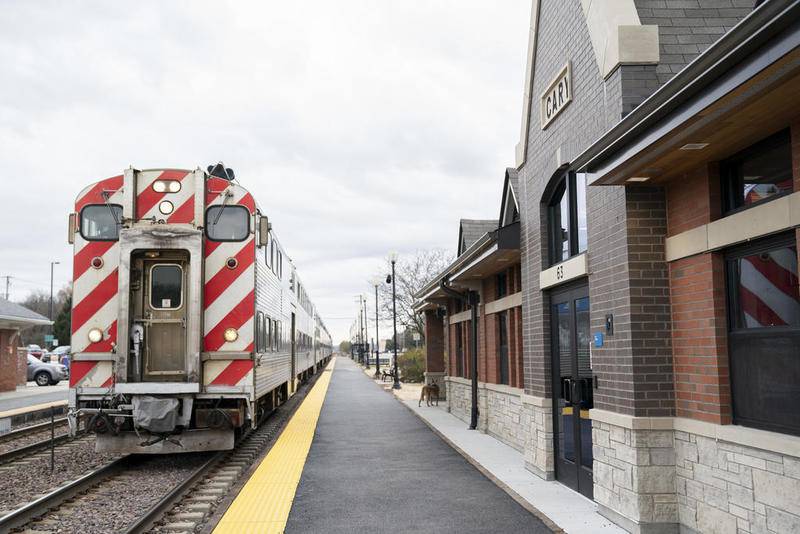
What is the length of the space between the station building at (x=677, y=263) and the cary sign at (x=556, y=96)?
0.05 meters

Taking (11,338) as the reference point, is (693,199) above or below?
above

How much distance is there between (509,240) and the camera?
998 cm

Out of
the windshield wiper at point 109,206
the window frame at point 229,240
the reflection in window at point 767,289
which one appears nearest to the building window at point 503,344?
the window frame at point 229,240

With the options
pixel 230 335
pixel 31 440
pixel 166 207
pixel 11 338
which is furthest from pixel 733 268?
pixel 11 338

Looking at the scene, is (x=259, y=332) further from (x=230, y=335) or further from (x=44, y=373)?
(x=44, y=373)

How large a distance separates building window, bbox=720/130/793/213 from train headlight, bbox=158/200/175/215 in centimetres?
734

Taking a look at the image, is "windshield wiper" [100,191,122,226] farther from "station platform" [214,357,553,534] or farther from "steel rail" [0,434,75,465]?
"station platform" [214,357,553,534]

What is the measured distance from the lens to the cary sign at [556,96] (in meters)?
8.03

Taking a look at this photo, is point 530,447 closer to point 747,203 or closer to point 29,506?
point 747,203

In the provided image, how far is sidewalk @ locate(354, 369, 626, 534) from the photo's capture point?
22.0ft

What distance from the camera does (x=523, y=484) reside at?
8.53 meters

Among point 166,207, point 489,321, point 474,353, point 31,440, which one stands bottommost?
point 31,440

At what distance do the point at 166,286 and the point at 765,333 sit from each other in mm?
7762

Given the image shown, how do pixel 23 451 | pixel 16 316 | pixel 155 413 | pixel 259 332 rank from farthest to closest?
pixel 16 316 → pixel 23 451 → pixel 259 332 → pixel 155 413
